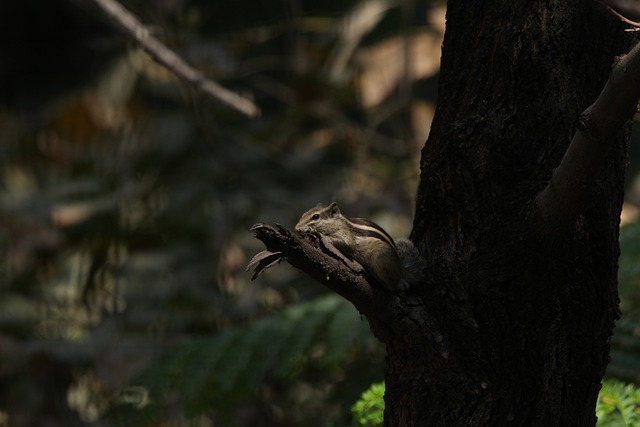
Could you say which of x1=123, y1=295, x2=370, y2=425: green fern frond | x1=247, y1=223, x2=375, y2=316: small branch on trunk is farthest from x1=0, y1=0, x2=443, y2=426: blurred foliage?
x1=247, y1=223, x2=375, y2=316: small branch on trunk

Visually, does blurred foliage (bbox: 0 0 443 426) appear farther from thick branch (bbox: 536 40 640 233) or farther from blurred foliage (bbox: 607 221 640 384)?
thick branch (bbox: 536 40 640 233)

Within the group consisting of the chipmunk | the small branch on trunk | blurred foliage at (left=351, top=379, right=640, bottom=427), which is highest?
blurred foliage at (left=351, top=379, right=640, bottom=427)

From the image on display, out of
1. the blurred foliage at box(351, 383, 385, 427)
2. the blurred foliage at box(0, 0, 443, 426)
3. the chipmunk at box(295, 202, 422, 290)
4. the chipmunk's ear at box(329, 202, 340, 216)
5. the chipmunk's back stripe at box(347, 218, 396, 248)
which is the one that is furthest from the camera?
the blurred foliage at box(0, 0, 443, 426)

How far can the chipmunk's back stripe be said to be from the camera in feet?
6.46

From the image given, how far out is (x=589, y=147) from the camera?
1721mm

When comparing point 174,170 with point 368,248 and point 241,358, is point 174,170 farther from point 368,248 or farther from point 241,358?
point 368,248

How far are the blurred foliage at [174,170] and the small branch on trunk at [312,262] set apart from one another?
3.78 metres

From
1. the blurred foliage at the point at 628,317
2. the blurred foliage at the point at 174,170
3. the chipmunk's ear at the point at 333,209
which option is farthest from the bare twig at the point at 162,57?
the blurred foliage at the point at 174,170

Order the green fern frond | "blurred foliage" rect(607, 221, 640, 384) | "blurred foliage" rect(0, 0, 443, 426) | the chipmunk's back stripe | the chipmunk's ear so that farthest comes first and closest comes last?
"blurred foliage" rect(0, 0, 443, 426)
the green fern frond
"blurred foliage" rect(607, 221, 640, 384)
the chipmunk's ear
the chipmunk's back stripe

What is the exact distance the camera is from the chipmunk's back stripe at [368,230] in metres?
1.97

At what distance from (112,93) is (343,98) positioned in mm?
2001

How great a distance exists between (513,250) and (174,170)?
548cm

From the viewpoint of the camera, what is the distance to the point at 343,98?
24.4 ft

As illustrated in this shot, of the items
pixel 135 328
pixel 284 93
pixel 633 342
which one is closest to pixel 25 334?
pixel 135 328
